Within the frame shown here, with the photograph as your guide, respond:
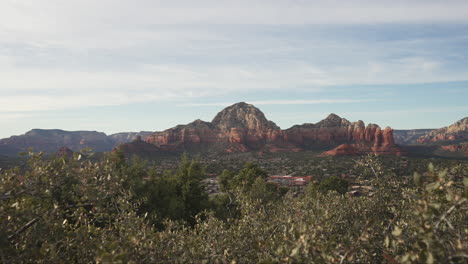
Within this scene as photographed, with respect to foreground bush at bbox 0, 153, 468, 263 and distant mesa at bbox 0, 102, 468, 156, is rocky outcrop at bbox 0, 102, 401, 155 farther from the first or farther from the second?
foreground bush at bbox 0, 153, 468, 263

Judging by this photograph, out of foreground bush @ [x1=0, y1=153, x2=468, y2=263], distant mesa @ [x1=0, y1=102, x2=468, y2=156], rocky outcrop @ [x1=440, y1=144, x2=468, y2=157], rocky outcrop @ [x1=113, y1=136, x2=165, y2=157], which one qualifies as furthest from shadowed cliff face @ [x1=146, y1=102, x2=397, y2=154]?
foreground bush @ [x1=0, y1=153, x2=468, y2=263]

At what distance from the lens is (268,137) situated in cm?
17450

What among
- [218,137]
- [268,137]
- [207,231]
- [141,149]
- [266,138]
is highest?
[218,137]

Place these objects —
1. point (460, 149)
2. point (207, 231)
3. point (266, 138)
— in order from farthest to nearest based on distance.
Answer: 1. point (266, 138)
2. point (460, 149)
3. point (207, 231)

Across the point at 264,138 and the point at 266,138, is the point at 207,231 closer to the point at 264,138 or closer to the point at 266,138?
the point at 264,138

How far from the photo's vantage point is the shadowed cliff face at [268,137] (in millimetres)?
156500

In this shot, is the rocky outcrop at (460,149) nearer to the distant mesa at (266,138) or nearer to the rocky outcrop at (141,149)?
the distant mesa at (266,138)

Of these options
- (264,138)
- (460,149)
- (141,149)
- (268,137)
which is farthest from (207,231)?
(460,149)

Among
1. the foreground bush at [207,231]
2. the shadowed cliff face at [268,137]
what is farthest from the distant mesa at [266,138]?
the foreground bush at [207,231]

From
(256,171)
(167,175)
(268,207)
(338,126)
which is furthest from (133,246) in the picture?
(338,126)

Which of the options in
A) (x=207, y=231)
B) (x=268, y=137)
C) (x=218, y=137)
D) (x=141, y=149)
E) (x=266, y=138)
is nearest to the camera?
(x=207, y=231)

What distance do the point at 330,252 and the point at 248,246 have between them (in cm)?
415

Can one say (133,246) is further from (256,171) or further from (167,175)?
(256,171)

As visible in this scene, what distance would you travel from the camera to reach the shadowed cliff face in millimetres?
156500
